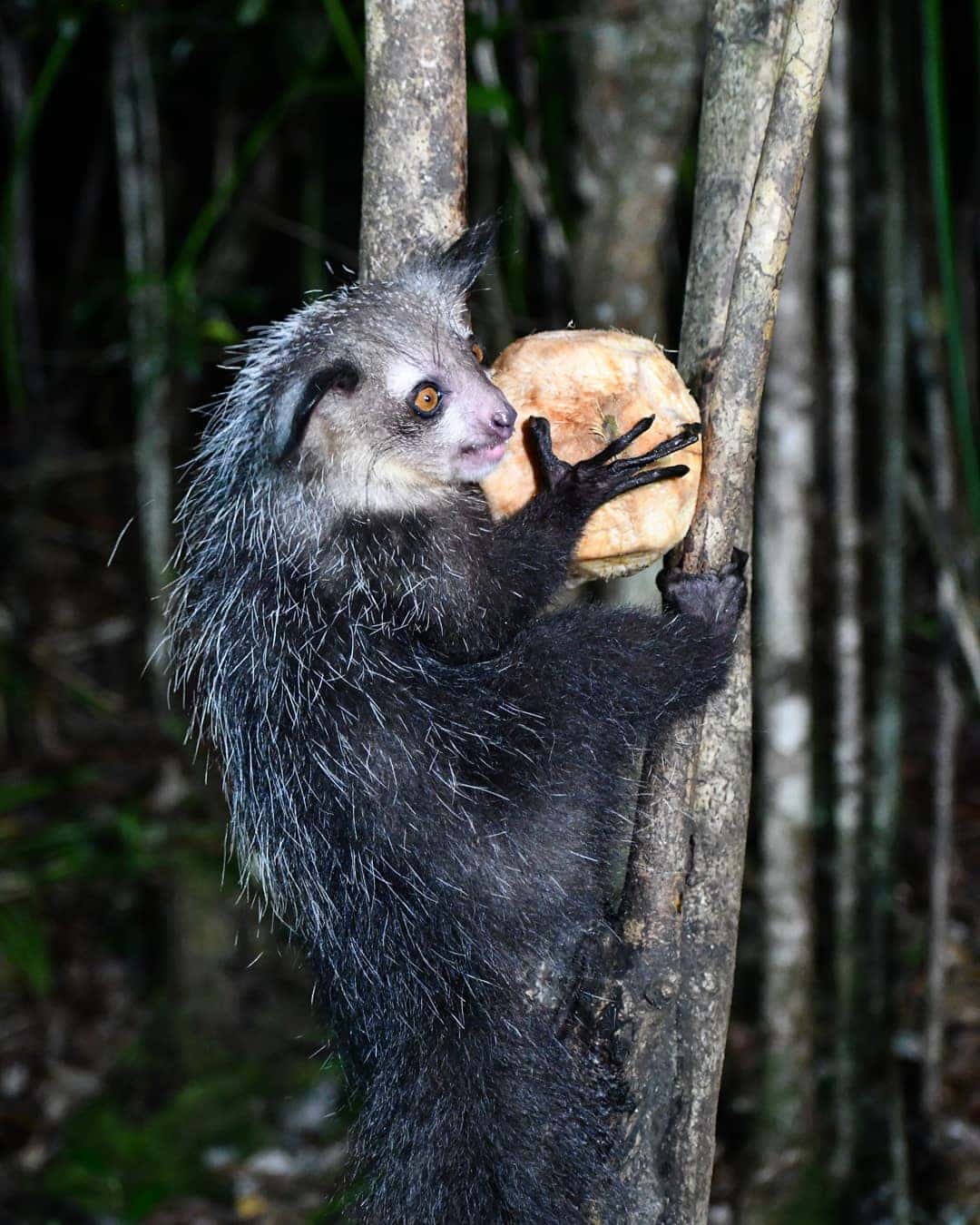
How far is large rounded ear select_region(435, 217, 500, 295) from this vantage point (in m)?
2.98

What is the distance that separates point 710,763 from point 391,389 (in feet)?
3.82

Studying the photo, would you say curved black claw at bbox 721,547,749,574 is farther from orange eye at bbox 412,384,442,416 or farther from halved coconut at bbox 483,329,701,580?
orange eye at bbox 412,384,442,416

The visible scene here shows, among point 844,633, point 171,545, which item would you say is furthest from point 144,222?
point 844,633

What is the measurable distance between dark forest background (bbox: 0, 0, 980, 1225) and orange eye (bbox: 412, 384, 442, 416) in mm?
692

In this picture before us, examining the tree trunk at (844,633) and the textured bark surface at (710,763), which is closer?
the textured bark surface at (710,763)

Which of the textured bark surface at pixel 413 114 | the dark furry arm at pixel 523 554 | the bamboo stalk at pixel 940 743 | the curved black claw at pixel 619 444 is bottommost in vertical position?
the bamboo stalk at pixel 940 743

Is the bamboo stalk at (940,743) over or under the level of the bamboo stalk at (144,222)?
under

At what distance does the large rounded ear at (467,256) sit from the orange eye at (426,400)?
0.27 meters

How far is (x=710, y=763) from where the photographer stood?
2.60 metres

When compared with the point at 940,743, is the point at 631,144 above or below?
above

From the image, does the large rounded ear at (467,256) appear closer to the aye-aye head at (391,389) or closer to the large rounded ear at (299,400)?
the aye-aye head at (391,389)

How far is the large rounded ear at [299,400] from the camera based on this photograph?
9.31 feet

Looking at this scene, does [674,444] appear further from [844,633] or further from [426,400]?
[844,633]

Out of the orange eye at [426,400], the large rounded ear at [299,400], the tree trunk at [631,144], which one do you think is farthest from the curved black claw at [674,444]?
the tree trunk at [631,144]
